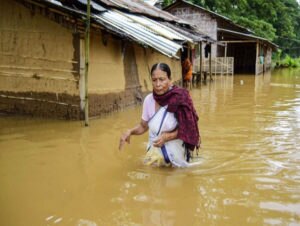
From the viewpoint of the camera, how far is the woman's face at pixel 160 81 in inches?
169

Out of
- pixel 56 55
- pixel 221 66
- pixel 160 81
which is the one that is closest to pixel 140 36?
pixel 56 55

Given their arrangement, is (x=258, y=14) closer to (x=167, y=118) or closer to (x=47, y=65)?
(x=47, y=65)

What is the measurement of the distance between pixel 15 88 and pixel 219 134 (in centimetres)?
459

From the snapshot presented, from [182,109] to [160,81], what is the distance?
407 mm

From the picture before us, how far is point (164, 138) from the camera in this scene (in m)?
4.40

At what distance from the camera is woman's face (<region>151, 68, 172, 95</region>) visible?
14.1ft

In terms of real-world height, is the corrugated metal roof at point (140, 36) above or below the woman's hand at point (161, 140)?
above

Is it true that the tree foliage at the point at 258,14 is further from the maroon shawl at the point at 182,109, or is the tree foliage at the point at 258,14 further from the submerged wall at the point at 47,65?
the maroon shawl at the point at 182,109

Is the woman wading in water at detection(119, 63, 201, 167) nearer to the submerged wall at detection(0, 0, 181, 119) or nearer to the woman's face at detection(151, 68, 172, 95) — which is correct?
the woman's face at detection(151, 68, 172, 95)

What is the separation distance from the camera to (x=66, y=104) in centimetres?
825

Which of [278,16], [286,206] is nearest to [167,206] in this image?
[286,206]

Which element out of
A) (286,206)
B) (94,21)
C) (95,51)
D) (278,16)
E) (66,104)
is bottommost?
(286,206)

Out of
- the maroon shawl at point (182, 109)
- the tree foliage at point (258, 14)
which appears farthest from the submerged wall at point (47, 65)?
the tree foliage at point (258, 14)

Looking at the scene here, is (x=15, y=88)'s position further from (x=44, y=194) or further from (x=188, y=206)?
(x=188, y=206)
